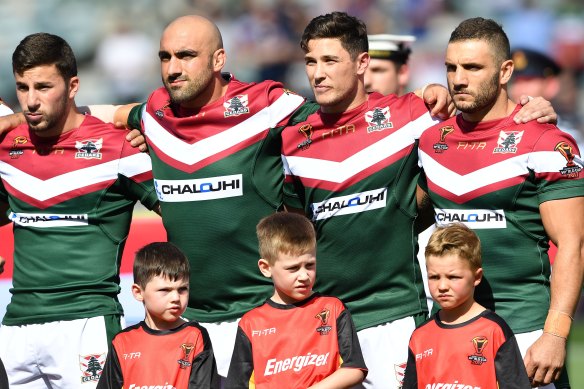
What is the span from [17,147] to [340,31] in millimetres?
1931

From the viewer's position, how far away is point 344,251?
5605 mm

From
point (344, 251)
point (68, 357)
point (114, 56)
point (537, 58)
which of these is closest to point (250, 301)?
point (344, 251)

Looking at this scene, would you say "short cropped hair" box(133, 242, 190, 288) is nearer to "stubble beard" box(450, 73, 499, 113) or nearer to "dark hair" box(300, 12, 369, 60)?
"dark hair" box(300, 12, 369, 60)

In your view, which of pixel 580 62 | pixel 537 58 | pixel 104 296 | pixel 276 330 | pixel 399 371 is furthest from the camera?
pixel 580 62

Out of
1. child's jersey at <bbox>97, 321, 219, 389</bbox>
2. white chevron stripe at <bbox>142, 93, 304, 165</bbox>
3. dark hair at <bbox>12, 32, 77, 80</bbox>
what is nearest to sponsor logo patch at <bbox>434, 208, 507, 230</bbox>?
white chevron stripe at <bbox>142, 93, 304, 165</bbox>

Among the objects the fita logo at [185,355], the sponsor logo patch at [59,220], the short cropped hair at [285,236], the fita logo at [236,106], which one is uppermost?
the fita logo at [236,106]

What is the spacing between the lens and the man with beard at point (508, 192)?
5.00 m

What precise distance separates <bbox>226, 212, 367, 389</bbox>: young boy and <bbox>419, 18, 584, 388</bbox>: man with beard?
77 cm

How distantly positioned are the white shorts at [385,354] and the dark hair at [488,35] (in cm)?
148

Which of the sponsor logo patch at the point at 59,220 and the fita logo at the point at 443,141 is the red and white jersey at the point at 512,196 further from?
the sponsor logo patch at the point at 59,220

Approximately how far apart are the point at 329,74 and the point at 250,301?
127 cm

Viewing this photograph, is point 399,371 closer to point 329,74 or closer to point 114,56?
point 329,74

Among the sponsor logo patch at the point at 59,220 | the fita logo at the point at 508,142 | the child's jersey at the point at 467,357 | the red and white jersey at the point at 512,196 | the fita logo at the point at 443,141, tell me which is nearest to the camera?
the child's jersey at the point at 467,357

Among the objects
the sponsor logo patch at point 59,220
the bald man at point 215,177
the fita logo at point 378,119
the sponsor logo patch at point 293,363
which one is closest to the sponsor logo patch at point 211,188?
the bald man at point 215,177
